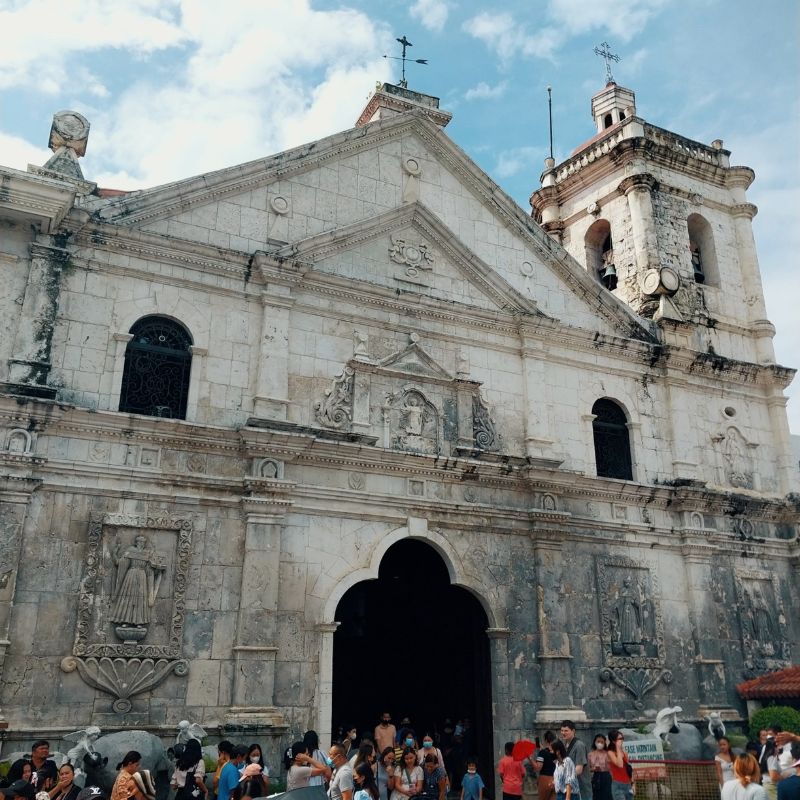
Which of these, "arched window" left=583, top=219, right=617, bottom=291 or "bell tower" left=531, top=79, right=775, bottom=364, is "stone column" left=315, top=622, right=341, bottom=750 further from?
"arched window" left=583, top=219, right=617, bottom=291

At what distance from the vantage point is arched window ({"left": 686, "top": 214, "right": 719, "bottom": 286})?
2087cm

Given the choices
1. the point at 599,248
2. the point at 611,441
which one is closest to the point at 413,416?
the point at 611,441

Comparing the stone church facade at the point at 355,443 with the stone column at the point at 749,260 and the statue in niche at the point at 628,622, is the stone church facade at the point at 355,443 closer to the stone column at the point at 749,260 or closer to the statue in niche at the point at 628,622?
the statue in niche at the point at 628,622

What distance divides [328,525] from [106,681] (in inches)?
159

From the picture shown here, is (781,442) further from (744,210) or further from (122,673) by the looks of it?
(122,673)

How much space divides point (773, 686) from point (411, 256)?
10.7 m

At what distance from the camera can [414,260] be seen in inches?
642

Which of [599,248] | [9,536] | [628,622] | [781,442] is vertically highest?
[599,248]

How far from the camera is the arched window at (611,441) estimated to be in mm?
17031

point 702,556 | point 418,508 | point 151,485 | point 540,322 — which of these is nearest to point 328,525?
point 418,508

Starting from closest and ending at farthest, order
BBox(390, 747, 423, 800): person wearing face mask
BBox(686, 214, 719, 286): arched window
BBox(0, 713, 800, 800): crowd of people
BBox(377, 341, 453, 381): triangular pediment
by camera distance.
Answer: BBox(0, 713, 800, 800): crowd of people < BBox(390, 747, 423, 800): person wearing face mask < BBox(377, 341, 453, 381): triangular pediment < BBox(686, 214, 719, 286): arched window

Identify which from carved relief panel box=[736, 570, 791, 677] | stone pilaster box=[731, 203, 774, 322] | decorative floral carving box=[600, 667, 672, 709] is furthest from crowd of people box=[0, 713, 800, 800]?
stone pilaster box=[731, 203, 774, 322]

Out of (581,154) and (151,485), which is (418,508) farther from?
(581,154)

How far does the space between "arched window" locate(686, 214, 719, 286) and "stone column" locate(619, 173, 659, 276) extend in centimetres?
134
